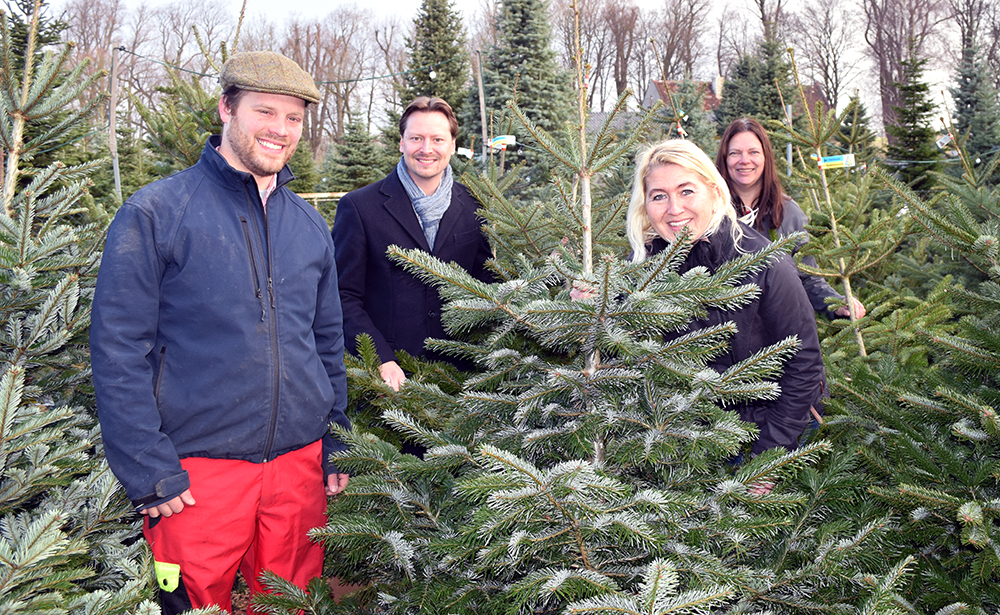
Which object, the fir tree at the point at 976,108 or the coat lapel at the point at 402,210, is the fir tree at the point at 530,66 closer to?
the fir tree at the point at 976,108

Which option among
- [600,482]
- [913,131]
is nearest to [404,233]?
[600,482]

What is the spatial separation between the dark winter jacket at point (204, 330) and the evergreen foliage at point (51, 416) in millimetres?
171

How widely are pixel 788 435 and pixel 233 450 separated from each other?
206cm

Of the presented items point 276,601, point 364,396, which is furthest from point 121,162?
point 276,601

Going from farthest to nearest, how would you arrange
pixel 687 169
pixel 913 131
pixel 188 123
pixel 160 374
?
pixel 913 131 → pixel 188 123 → pixel 687 169 → pixel 160 374

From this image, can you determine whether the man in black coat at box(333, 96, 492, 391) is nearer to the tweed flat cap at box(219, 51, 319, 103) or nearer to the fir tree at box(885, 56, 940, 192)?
the tweed flat cap at box(219, 51, 319, 103)

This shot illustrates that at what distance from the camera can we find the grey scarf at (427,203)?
3.74m

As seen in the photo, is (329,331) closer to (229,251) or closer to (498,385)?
(229,251)

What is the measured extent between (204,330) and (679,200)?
72.9 inches

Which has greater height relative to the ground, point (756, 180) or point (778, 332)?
point (756, 180)

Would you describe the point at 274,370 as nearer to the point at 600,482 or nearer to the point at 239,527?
the point at 239,527

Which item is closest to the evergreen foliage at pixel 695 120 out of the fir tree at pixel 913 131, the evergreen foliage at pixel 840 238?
the fir tree at pixel 913 131

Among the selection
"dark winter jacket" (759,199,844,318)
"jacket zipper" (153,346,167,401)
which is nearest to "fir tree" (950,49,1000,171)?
"dark winter jacket" (759,199,844,318)

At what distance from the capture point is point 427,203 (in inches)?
147
